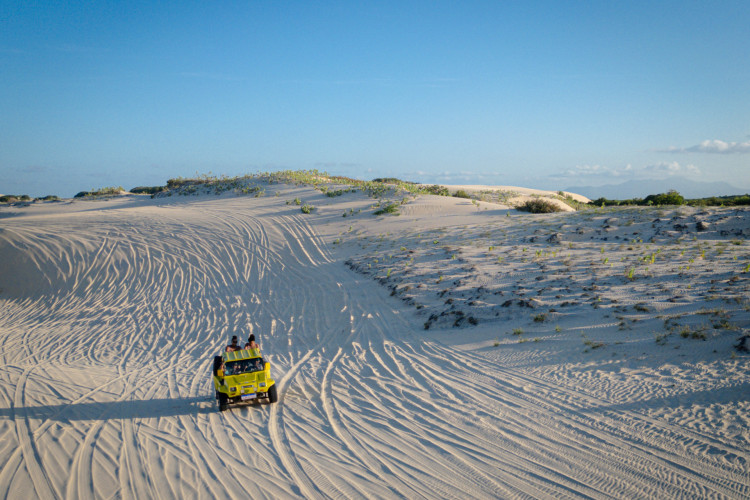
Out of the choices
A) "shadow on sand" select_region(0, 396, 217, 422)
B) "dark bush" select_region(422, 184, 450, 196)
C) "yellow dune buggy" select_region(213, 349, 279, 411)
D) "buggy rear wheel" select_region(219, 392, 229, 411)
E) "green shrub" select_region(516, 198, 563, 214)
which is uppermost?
"dark bush" select_region(422, 184, 450, 196)

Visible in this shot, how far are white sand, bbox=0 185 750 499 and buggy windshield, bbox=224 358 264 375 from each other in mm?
710

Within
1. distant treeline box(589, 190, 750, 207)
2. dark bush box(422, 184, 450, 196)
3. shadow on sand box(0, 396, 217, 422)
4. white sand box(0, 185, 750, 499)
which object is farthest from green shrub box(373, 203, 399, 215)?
shadow on sand box(0, 396, 217, 422)

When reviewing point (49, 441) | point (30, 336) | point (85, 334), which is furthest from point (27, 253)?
point (49, 441)

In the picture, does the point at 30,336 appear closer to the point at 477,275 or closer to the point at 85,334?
the point at 85,334

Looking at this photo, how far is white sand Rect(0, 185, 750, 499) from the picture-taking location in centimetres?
521

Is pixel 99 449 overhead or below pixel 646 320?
below

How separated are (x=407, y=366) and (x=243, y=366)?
327 cm

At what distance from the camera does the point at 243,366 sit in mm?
7492

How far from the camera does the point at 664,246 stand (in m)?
13.0

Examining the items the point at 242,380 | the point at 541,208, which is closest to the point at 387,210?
the point at 541,208

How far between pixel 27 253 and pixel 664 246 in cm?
2593

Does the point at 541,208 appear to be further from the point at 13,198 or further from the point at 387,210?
the point at 13,198

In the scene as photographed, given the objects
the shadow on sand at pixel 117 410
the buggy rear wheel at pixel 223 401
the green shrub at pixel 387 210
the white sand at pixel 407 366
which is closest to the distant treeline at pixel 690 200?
the white sand at pixel 407 366

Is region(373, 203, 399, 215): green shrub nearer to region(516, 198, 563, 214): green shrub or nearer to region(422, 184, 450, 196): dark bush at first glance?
region(516, 198, 563, 214): green shrub
